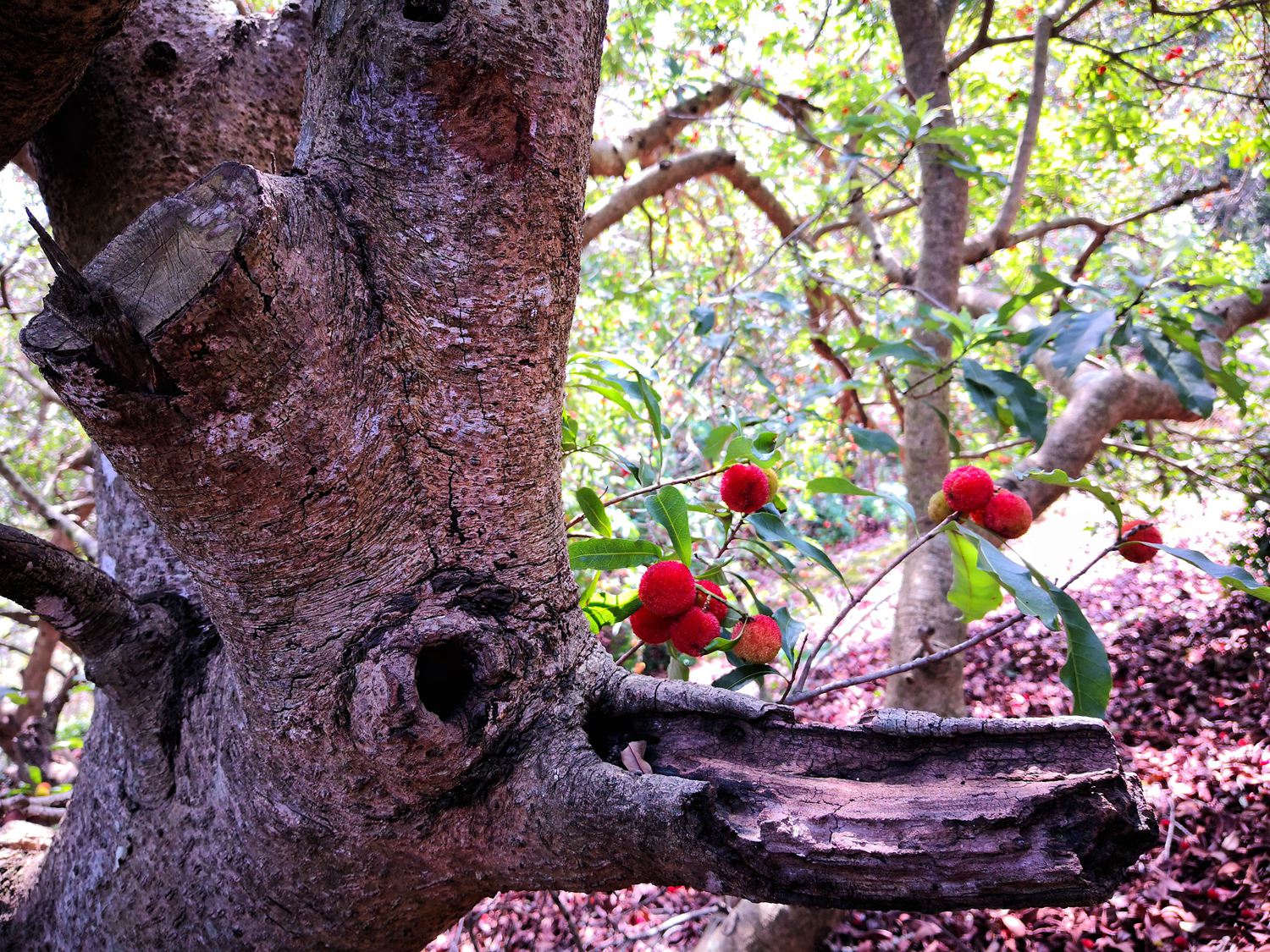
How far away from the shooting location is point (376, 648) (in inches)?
30.0

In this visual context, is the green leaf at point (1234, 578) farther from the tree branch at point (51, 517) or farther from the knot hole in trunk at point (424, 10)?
the tree branch at point (51, 517)

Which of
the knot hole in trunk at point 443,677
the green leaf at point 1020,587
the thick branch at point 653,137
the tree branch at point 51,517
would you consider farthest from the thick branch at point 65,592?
the thick branch at point 653,137

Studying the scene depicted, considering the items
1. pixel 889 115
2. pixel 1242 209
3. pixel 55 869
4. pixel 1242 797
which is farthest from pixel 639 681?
pixel 1242 209

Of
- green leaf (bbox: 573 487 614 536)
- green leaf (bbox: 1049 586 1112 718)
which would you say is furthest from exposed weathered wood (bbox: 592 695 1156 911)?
green leaf (bbox: 573 487 614 536)

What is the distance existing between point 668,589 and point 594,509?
1.08ft

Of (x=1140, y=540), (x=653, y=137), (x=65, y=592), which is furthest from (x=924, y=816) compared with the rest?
(x=653, y=137)

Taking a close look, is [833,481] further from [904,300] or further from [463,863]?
[904,300]

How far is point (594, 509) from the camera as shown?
1.29 metres

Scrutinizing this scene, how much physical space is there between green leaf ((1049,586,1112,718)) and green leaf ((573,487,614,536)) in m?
0.72

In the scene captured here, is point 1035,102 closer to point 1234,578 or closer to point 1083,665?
point 1234,578

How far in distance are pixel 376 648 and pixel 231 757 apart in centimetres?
31

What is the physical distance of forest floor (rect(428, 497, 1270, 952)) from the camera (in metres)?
2.05

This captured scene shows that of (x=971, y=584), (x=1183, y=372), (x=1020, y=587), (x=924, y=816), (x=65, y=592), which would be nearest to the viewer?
(x=924, y=816)

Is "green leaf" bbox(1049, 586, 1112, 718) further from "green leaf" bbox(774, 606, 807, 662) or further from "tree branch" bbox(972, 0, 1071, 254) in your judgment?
"tree branch" bbox(972, 0, 1071, 254)
